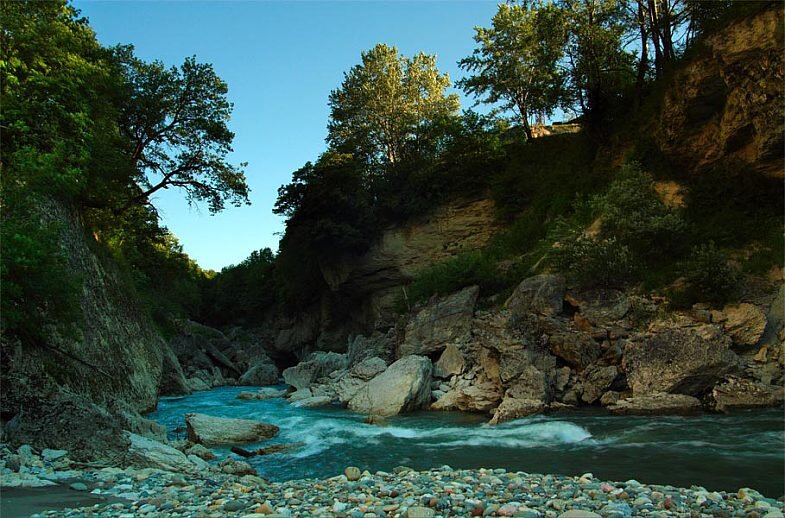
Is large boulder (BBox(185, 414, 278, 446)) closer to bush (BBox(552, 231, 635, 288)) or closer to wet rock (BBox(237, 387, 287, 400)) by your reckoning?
wet rock (BBox(237, 387, 287, 400))

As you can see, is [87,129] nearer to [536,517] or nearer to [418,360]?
[418,360]

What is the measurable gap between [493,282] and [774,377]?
11572 millimetres

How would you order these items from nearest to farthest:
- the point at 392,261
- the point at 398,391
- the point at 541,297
→ the point at 398,391
the point at 541,297
the point at 392,261

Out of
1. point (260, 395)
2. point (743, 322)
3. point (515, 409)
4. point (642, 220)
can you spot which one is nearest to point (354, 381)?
point (260, 395)

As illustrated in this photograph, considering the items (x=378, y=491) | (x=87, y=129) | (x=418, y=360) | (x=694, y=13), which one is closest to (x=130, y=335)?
(x=87, y=129)

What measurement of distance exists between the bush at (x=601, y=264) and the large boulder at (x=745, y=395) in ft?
19.1

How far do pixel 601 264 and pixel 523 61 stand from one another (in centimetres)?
1594

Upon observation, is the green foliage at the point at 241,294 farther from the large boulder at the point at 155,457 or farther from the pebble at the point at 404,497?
the pebble at the point at 404,497

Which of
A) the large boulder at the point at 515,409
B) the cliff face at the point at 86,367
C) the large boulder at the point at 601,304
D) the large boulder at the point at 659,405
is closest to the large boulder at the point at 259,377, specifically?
the cliff face at the point at 86,367

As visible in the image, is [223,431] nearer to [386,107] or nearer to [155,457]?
[155,457]

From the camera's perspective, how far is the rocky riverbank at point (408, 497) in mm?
4898

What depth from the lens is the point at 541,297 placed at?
722 inches

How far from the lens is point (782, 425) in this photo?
32.3 ft

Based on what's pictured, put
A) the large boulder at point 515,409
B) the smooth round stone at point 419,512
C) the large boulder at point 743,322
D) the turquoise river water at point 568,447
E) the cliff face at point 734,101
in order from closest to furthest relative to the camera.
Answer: the smooth round stone at point 419,512
the turquoise river water at point 568,447
the large boulder at point 515,409
the large boulder at point 743,322
the cliff face at point 734,101
